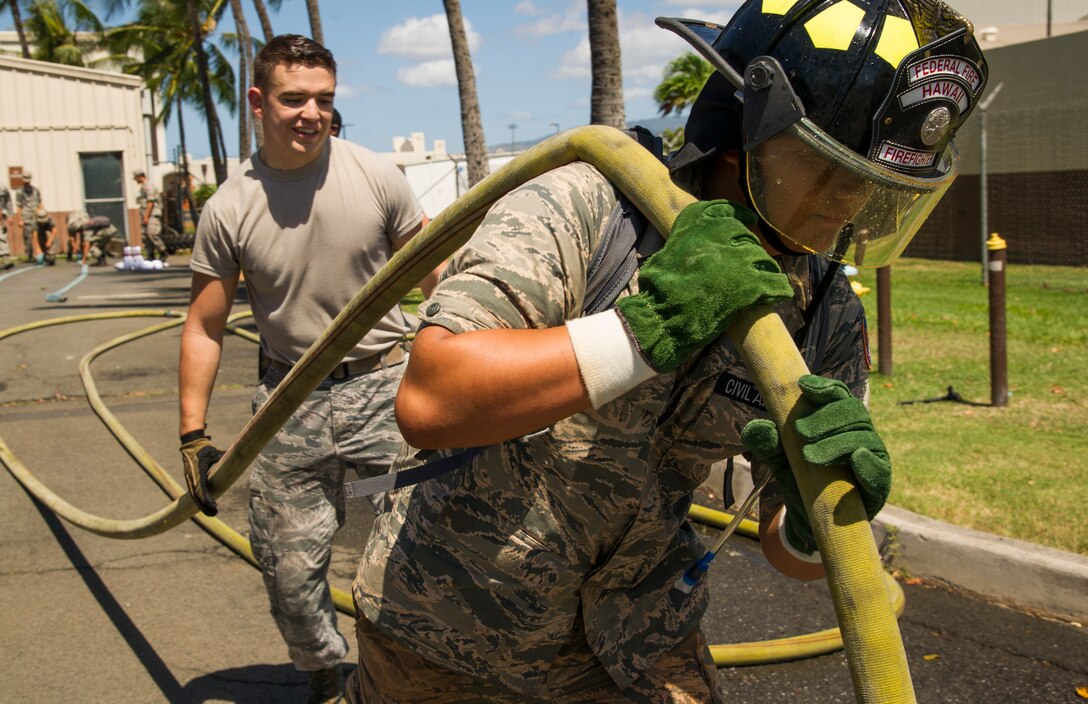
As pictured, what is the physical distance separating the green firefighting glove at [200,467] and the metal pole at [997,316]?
17.3 ft

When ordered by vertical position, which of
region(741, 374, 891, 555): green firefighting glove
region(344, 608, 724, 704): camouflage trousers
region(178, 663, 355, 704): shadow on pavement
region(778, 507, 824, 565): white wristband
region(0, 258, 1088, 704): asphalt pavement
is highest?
region(741, 374, 891, 555): green firefighting glove

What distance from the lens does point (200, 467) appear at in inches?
143

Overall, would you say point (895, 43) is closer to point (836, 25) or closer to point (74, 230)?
point (836, 25)

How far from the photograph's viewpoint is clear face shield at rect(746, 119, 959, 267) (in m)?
1.81

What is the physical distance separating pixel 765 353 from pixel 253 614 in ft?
12.4

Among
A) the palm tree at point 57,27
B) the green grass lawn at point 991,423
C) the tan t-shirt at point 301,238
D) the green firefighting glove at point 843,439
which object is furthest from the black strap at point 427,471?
the palm tree at point 57,27

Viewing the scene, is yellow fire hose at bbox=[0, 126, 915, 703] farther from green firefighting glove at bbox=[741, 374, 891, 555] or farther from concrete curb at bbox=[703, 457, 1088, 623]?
concrete curb at bbox=[703, 457, 1088, 623]

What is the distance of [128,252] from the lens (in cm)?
2353

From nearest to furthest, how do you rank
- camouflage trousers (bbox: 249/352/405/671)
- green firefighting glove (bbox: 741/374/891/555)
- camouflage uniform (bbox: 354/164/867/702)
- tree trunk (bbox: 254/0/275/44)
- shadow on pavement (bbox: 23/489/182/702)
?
green firefighting glove (bbox: 741/374/891/555), camouflage uniform (bbox: 354/164/867/702), camouflage trousers (bbox: 249/352/405/671), shadow on pavement (bbox: 23/489/182/702), tree trunk (bbox: 254/0/275/44)

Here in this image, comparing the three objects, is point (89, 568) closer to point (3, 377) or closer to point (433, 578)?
point (433, 578)

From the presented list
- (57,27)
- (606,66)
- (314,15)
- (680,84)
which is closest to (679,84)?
(680,84)

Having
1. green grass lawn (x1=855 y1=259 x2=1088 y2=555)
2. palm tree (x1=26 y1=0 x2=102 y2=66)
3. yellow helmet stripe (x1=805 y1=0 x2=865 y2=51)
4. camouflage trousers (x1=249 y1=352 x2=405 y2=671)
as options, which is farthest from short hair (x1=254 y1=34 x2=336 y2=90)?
palm tree (x1=26 y1=0 x2=102 y2=66)

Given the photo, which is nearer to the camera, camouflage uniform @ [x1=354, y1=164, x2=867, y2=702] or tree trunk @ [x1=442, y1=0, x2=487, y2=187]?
camouflage uniform @ [x1=354, y1=164, x2=867, y2=702]

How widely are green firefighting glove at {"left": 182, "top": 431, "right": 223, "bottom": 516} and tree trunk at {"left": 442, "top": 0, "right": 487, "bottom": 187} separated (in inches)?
374
